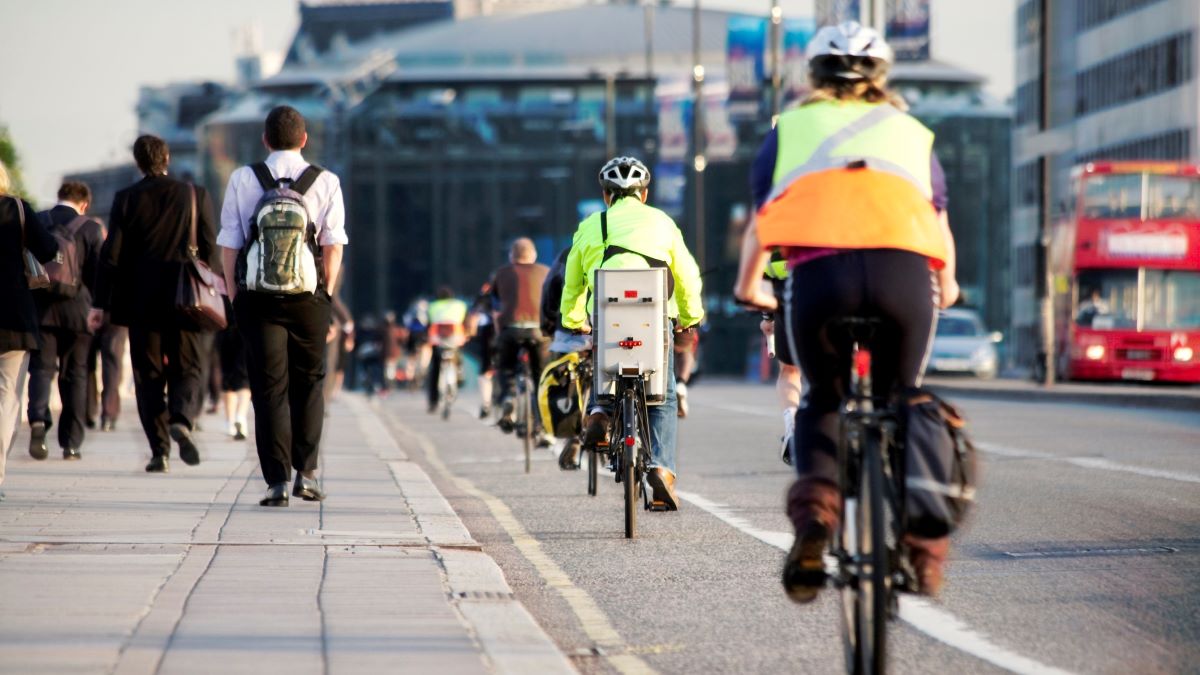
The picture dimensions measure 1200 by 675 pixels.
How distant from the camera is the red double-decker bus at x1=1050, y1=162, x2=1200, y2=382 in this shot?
36281mm

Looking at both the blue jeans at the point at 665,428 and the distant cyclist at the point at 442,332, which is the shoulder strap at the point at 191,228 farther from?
the distant cyclist at the point at 442,332

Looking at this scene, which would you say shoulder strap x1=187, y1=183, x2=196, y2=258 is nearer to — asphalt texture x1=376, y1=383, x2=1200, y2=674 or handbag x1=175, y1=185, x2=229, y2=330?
handbag x1=175, y1=185, x2=229, y2=330

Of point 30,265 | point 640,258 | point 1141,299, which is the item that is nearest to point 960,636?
point 640,258

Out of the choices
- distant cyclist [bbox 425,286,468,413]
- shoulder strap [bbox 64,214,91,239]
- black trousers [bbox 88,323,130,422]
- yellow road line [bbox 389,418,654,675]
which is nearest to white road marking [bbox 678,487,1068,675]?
yellow road line [bbox 389,418,654,675]

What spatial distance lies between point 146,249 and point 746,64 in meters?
43.1

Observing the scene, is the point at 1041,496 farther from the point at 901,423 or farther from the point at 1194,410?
the point at 1194,410

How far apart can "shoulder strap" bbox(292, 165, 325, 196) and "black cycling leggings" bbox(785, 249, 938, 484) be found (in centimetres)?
515

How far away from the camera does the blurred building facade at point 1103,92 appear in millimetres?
67438

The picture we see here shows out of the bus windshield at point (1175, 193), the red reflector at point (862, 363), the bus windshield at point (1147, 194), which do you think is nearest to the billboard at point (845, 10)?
the bus windshield at point (1147, 194)

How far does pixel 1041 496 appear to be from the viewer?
12664 millimetres

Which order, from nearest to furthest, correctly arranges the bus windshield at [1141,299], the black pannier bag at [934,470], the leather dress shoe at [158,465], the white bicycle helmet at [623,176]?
the black pannier bag at [934,470] < the white bicycle helmet at [623,176] < the leather dress shoe at [158,465] < the bus windshield at [1141,299]

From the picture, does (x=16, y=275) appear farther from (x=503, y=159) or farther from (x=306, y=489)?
(x=503, y=159)

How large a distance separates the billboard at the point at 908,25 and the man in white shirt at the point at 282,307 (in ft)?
102

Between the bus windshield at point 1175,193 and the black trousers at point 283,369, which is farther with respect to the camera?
the bus windshield at point 1175,193
